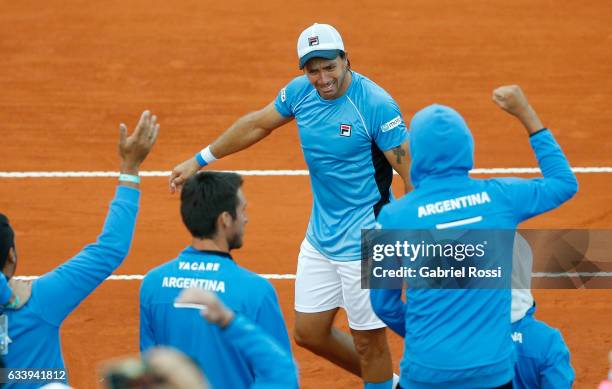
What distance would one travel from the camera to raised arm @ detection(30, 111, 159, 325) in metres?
5.48

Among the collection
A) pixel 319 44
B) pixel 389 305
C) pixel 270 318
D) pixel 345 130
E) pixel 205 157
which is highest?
pixel 319 44

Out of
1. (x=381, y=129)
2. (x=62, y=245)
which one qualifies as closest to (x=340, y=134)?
(x=381, y=129)

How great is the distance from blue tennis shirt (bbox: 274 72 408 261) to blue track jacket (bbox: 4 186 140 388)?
2.46m

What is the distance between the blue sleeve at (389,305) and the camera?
233 inches

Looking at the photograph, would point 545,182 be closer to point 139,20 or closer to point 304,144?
point 304,144

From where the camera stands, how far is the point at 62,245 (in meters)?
11.7

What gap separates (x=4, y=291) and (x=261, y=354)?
1317mm

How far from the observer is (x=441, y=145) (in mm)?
5664

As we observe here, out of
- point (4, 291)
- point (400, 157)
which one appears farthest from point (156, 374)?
point (400, 157)

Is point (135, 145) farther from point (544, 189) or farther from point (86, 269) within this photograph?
point (544, 189)

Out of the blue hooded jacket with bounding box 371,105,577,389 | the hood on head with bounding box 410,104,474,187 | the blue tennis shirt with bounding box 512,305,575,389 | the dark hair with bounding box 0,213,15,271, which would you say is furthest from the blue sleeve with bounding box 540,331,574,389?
the dark hair with bounding box 0,213,15,271

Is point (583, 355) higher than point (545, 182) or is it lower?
lower

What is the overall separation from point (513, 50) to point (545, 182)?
10316 millimetres

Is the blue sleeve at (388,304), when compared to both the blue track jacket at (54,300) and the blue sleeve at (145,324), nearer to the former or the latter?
the blue sleeve at (145,324)
